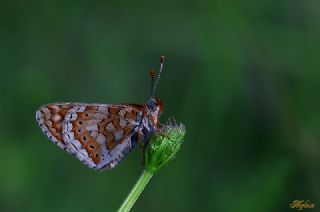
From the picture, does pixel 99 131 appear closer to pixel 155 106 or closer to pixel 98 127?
pixel 98 127

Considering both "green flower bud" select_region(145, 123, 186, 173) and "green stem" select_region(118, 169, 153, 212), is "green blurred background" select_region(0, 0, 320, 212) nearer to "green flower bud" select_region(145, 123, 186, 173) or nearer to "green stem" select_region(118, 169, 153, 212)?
"green flower bud" select_region(145, 123, 186, 173)

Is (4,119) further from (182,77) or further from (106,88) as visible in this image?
(182,77)

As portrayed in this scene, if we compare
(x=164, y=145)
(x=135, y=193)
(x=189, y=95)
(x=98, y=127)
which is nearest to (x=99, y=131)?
(x=98, y=127)

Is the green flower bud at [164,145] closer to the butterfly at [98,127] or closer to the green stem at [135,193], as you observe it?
the green stem at [135,193]

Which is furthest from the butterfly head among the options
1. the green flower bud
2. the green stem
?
the green stem

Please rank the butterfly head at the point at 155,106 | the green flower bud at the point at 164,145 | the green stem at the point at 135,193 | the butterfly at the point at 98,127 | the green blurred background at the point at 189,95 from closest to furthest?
the green stem at the point at 135,193, the green flower bud at the point at 164,145, the butterfly at the point at 98,127, the butterfly head at the point at 155,106, the green blurred background at the point at 189,95

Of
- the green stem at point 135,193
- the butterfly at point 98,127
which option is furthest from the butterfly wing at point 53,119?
the green stem at point 135,193
